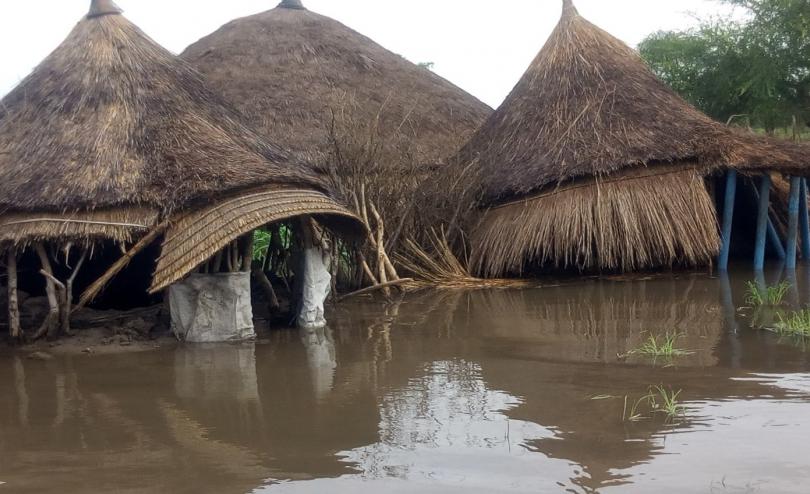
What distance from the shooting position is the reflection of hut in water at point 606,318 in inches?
239

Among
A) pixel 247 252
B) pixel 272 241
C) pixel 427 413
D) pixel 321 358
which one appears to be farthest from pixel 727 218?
pixel 427 413

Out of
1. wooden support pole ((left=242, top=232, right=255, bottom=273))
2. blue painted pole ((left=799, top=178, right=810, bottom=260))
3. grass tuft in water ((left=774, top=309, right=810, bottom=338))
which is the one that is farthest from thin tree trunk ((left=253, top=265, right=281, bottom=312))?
blue painted pole ((left=799, top=178, right=810, bottom=260))

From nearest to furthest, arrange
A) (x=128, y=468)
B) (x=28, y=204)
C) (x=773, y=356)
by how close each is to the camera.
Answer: (x=128, y=468)
(x=773, y=356)
(x=28, y=204)

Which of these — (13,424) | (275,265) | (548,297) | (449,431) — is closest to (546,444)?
(449,431)

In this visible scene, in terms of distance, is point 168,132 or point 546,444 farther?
point 168,132

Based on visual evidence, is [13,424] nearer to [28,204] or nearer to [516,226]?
[28,204]

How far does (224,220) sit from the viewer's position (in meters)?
7.10

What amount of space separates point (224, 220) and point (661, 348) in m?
3.41

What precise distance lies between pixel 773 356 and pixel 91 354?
4.74m

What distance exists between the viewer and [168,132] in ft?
26.2

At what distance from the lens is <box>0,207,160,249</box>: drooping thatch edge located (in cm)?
713

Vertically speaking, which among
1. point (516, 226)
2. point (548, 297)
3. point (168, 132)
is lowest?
point (548, 297)

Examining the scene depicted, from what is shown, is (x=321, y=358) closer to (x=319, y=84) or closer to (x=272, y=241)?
(x=272, y=241)

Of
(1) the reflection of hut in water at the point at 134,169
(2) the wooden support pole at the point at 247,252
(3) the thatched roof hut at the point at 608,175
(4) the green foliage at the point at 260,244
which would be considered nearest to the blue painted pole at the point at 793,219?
(3) the thatched roof hut at the point at 608,175
